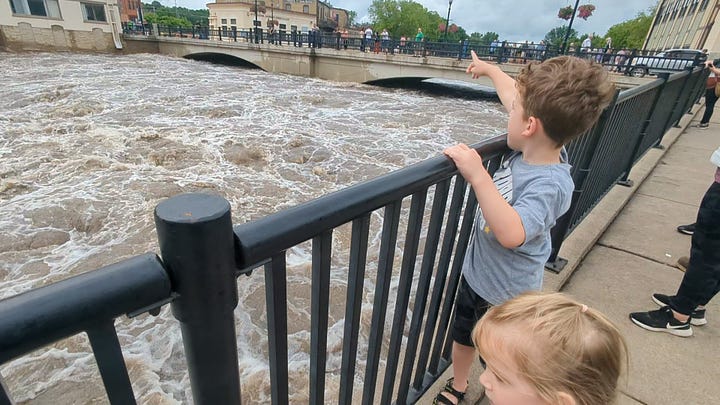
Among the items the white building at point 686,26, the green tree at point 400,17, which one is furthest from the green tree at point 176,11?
the white building at point 686,26

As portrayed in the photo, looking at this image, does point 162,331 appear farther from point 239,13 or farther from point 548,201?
point 239,13

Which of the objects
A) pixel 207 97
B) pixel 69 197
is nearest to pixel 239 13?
pixel 207 97

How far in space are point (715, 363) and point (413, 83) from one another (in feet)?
89.6

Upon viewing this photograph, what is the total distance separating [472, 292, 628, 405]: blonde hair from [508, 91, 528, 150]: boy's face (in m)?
0.69

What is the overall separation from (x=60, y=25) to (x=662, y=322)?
148 ft

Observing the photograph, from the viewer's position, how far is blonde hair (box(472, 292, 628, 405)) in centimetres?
93

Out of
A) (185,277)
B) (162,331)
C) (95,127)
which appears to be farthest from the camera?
(95,127)

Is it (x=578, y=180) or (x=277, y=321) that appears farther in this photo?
(x=578, y=180)

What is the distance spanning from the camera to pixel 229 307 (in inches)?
29.2

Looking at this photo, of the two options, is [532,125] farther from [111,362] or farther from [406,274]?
[111,362]

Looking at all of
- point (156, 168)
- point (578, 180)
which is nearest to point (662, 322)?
point (578, 180)

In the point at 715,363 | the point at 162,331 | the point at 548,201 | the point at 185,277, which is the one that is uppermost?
the point at 185,277

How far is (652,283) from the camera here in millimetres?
3170

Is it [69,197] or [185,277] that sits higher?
[185,277]
